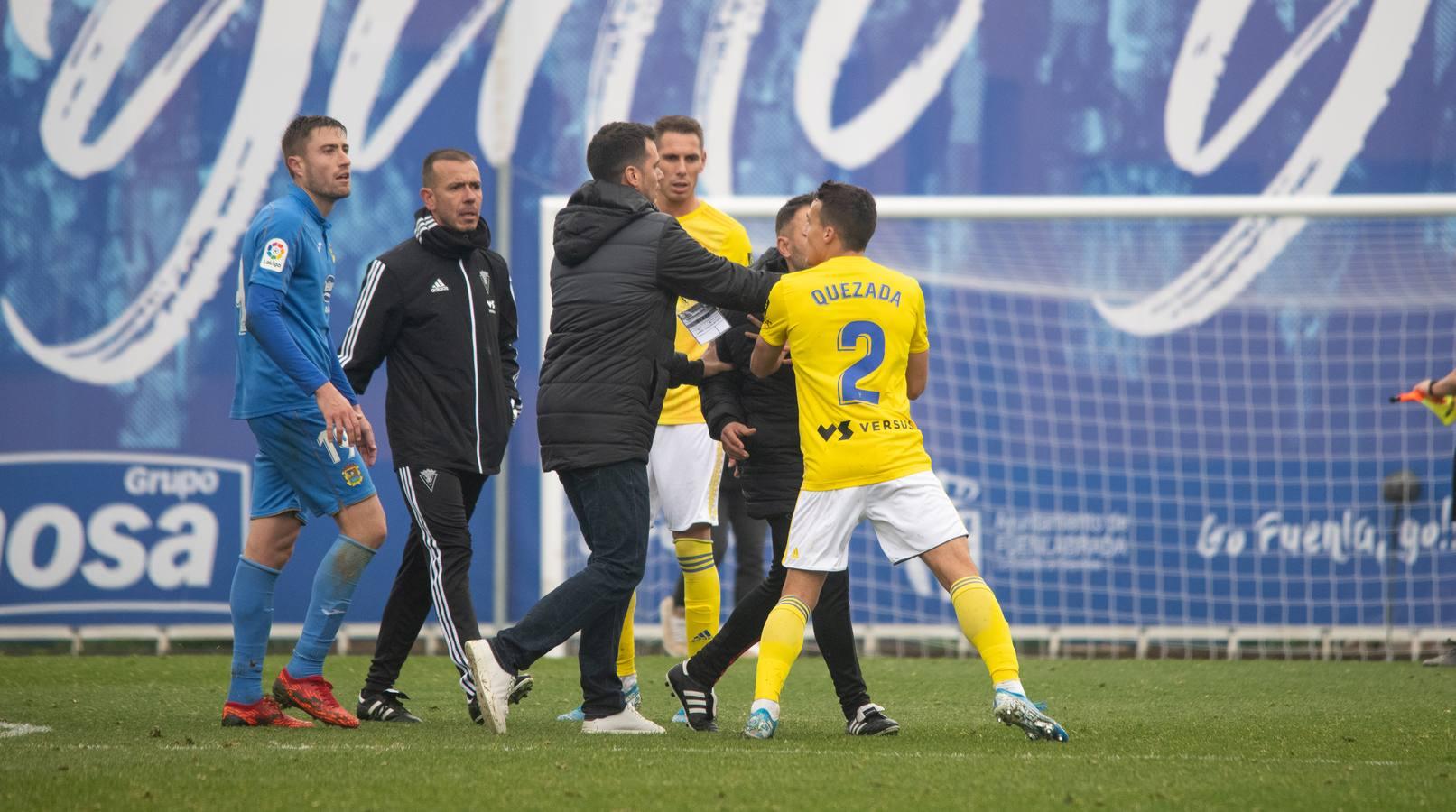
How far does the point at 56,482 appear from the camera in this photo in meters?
9.05

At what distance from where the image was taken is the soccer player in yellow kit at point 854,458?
15.0 feet

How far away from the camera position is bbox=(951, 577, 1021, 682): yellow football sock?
447cm

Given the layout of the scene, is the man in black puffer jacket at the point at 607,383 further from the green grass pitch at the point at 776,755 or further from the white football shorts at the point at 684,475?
the white football shorts at the point at 684,475

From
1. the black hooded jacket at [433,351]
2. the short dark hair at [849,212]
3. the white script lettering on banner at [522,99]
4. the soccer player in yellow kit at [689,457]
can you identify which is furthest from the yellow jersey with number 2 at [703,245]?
the white script lettering on banner at [522,99]

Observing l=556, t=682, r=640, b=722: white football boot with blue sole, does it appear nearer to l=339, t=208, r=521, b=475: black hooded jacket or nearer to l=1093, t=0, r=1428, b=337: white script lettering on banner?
l=339, t=208, r=521, b=475: black hooded jacket

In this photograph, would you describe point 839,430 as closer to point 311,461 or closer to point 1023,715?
point 1023,715

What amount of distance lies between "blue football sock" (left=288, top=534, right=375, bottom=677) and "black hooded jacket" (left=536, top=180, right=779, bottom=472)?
841 millimetres

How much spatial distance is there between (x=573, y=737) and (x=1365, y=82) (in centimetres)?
716

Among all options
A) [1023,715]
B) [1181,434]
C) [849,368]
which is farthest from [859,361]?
[1181,434]

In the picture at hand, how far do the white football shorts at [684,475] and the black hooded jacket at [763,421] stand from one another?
576mm

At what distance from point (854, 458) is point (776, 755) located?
2.93ft

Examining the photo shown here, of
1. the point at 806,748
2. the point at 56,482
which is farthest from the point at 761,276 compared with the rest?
the point at 56,482

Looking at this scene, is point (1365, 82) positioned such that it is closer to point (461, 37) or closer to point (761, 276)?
point (461, 37)

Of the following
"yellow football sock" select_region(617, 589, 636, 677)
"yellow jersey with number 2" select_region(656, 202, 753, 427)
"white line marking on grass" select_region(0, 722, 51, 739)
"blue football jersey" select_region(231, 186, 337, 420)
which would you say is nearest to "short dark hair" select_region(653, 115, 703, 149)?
"yellow jersey with number 2" select_region(656, 202, 753, 427)
